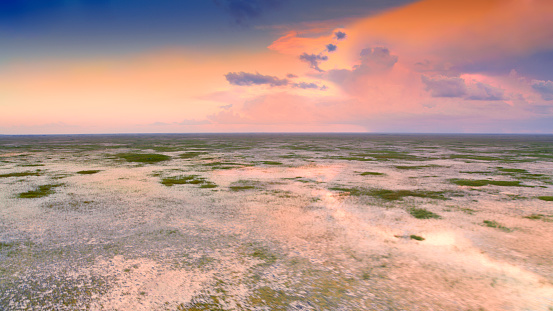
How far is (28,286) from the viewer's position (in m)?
7.70

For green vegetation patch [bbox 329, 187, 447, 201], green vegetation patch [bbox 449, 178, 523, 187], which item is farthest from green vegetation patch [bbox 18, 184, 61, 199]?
green vegetation patch [bbox 449, 178, 523, 187]

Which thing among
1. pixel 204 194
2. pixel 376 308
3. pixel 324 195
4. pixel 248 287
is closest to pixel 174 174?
pixel 204 194

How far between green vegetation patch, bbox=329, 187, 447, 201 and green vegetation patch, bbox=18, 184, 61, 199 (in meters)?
17.5

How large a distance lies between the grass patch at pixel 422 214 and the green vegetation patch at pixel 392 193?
7.55 feet

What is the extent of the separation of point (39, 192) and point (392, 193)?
2136 cm

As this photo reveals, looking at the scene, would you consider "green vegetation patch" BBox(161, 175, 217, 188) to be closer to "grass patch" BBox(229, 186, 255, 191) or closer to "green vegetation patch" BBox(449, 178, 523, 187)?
"grass patch" BBox(229, 186, 255, 191)

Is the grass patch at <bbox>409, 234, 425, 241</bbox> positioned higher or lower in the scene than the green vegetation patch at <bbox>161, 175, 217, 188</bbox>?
lower

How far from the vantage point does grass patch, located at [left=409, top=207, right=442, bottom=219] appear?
13430 mm

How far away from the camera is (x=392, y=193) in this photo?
18328 millimetres

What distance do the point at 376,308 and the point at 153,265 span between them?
6186mm

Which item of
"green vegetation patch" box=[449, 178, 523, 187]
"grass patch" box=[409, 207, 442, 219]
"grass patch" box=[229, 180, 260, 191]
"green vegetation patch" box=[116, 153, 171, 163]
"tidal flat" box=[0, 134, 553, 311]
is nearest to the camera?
"tidal flat" box=[0, 134, 553, 311]

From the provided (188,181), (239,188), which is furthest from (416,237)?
(188,181)

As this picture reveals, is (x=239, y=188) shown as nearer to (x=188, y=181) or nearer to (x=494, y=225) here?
(x=188, y=181)

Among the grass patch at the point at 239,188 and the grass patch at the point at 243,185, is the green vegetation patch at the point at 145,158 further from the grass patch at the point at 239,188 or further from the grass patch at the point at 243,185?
the grass patch at the point at 239,188
